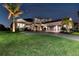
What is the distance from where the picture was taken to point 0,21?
194cm

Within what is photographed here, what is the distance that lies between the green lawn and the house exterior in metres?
0.06

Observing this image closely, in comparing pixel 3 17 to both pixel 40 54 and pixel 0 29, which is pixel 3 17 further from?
pixel 40 54

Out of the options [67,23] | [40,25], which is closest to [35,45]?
[40,25]

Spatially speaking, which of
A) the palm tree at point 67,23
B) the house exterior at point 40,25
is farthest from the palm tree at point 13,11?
the palm tree at point 67,23

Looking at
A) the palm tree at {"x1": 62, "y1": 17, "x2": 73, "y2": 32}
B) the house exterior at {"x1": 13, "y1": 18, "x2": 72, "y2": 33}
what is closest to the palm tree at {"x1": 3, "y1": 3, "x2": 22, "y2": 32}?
the house exterior at {"x1": 13, "y1": 18, "x2": 72, "y2": 33}

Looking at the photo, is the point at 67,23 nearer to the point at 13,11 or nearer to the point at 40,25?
the point at 40,25

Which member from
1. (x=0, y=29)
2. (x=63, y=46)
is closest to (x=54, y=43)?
(x=63, y=46)

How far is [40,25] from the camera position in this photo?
6.47ft

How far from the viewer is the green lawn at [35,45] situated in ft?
6.22

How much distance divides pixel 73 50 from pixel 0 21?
74cm

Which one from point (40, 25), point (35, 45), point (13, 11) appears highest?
point (13, 11)

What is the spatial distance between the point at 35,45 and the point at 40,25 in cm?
20

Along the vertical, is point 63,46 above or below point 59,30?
below

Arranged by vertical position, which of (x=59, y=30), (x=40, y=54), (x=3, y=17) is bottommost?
(x=40, y=54)
